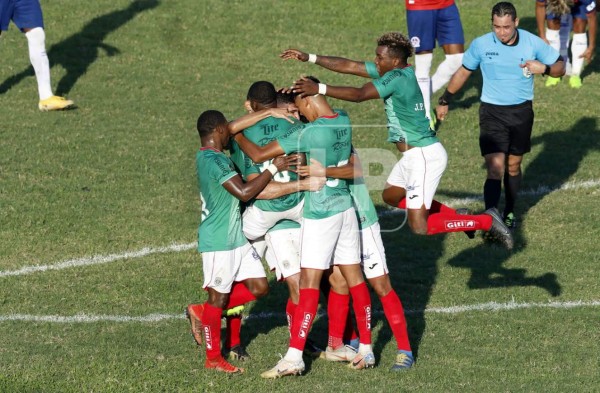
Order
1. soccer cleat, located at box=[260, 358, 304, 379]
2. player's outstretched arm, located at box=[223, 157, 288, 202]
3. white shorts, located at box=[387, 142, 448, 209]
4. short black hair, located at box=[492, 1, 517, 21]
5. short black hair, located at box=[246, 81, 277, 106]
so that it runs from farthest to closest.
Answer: short black hair, located at box=[492, 1, 517, 21], white shorts, located at box=[387, 142, 448, 209], short black hair, located at box=[246, 81, 277, 106], player's outstretched arm, located at box=[223, 157, 288, 202], soccer cleat, located at box=[260, 358, 304, 379]

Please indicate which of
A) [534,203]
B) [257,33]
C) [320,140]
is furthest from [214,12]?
[320,140]

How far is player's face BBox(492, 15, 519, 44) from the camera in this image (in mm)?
13312

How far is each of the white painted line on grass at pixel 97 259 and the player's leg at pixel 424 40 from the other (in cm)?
528

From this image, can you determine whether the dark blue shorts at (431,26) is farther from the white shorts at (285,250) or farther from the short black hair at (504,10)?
the white shorts at (285,250)

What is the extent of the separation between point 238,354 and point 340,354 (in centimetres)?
92

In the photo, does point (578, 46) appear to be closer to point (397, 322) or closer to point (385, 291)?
point (385, 291)

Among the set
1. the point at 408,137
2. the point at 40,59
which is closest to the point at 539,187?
the point at 408,137

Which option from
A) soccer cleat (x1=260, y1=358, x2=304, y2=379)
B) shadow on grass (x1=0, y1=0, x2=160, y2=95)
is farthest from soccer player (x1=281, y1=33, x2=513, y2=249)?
shadow on grass (x1=0, y1=0, x2=160, y2=95)

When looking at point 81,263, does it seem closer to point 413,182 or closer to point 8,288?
point 8,288

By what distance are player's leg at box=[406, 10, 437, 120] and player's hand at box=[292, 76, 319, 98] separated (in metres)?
7.44

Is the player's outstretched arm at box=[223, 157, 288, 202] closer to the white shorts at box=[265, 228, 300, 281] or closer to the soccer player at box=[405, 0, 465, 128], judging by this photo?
the white shorts at box=[265, 228, 300, 281]

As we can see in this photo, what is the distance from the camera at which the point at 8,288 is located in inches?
481

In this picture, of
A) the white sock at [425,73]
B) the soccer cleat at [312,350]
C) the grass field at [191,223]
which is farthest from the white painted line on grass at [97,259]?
the white sock at [425,73]

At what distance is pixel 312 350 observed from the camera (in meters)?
10.6
